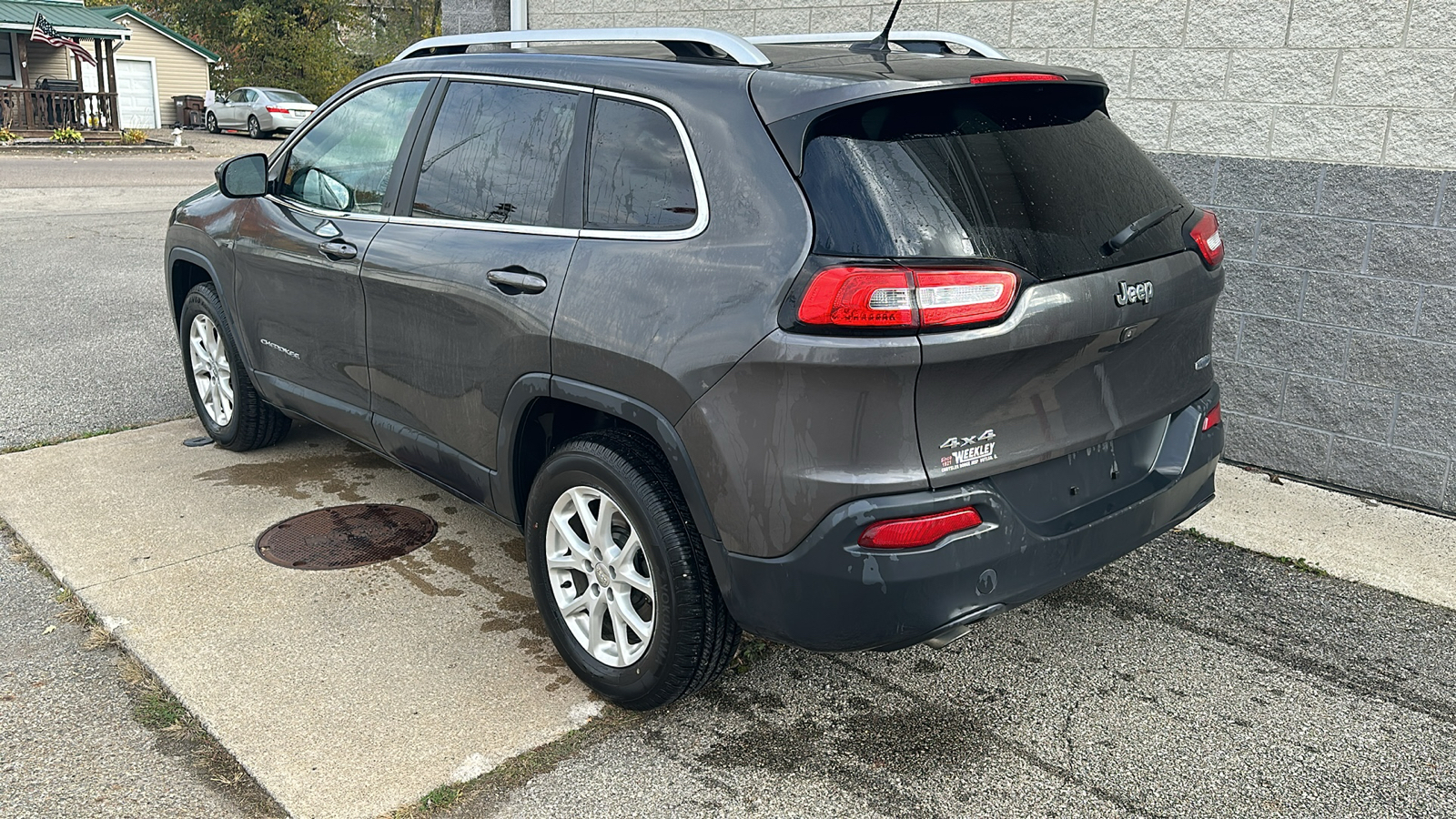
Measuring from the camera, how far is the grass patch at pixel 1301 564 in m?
4.39

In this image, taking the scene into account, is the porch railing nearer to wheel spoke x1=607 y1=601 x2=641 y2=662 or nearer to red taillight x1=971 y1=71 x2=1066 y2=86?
wheel spoke x1=607 y1=601 x2=641 y2=662

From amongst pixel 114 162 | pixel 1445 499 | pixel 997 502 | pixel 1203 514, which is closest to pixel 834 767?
pixel 997 502

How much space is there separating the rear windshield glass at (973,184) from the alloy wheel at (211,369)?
357cm

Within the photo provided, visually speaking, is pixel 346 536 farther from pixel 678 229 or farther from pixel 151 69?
pixel 151 69

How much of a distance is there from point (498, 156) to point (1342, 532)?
142 inches

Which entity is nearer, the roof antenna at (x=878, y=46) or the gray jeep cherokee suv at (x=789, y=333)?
the gray jeep cherokee suv at (x=789, y=333)

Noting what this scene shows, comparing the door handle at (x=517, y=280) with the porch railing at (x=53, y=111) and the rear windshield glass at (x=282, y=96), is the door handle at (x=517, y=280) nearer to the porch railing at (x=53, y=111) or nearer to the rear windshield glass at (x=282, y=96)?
the porch railing at (x=53, y=111)

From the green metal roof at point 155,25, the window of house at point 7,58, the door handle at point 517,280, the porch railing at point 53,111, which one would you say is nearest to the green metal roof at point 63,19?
the green metal roof at point 155,25

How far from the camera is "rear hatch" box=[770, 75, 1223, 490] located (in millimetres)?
2688

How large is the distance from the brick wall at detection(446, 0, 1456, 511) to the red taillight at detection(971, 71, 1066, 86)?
8.18 feet

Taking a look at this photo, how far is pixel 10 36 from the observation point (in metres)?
38.2

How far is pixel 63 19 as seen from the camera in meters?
37.2

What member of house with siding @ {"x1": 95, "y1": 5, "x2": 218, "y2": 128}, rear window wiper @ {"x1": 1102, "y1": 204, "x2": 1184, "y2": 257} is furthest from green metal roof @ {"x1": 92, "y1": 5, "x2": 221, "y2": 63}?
rear window wiper @ {"x1": 1102, "y1": 204, "x2": 1184, "y2": 257}

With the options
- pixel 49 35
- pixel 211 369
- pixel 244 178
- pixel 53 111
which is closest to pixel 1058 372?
pixel 244 178
